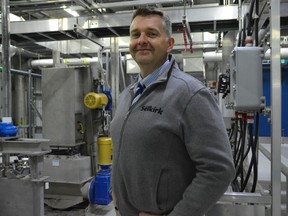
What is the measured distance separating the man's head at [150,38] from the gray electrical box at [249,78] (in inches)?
29.4

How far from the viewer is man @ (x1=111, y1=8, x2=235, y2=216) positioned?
36.3 inches

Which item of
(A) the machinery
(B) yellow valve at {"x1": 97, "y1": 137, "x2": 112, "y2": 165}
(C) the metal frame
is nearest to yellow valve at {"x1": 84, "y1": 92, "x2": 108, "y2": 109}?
(A) the machinery

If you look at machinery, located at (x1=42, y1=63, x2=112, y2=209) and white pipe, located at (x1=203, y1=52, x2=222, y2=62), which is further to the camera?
white pipe, located at (x1=203, y1=52, x2=222, y2=62)

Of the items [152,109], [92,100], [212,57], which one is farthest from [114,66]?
[152,109]

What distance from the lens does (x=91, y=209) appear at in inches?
141

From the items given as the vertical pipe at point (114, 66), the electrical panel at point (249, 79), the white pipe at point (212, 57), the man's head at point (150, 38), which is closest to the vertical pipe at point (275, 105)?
the electrical panel at point (249, 79)

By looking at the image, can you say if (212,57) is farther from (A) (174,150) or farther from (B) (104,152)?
(A) (174,150)

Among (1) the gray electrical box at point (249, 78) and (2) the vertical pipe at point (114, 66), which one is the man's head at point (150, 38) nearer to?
(1) the gray electrical box at point (249, 78)

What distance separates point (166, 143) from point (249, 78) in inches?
38.5

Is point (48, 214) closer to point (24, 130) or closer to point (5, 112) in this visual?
point (5, 112)

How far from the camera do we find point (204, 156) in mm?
918

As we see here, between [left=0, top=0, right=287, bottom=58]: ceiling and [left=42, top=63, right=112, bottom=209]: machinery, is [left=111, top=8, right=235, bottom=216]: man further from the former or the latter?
[left=42, top=63, right=112, bottom=209]: machinery

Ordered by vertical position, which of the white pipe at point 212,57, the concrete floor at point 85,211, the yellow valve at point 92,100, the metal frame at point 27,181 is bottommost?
the concrete floor at point 85,211

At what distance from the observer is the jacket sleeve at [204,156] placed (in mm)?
913
